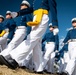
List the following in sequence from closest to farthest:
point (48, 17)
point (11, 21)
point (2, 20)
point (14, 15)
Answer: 1. point (48, 17)
2. point (14, 15)
3. point (11, 21)
4. point (2, 20)

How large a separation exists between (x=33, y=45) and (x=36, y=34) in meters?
0.36

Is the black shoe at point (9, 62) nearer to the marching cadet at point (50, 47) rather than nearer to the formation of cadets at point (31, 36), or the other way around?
the formation of cadets at point (31, 36)

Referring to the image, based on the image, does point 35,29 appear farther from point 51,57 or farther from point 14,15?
point 51,57

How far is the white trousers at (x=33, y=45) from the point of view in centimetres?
729

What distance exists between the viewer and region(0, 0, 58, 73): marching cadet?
23.9 feet

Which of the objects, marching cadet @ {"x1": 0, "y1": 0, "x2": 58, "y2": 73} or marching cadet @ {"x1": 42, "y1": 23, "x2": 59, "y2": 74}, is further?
marching cadet @ {"x1": 42, "y1": 23, "x2": 59, "y2": 74}

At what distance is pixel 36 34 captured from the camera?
24.9 ft

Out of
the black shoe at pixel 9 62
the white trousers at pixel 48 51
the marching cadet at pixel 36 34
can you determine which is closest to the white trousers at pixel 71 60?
the marching cadet at pixel 36 34

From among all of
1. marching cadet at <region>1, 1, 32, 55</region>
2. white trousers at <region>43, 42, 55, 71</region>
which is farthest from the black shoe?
white trousers at <region>43, 42, 55, 71</region>

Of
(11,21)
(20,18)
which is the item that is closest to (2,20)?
(11,21)

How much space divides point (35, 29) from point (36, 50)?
852mm

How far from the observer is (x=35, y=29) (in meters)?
7.67

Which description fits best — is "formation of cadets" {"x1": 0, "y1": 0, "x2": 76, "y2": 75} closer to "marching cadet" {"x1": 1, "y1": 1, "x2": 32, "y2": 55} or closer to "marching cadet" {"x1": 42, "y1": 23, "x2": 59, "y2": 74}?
"marching cadet" {"x1": 1, "y1": 1, "x2": 32, "y2": 55}

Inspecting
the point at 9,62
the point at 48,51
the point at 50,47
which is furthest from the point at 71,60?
the point at 50,47
